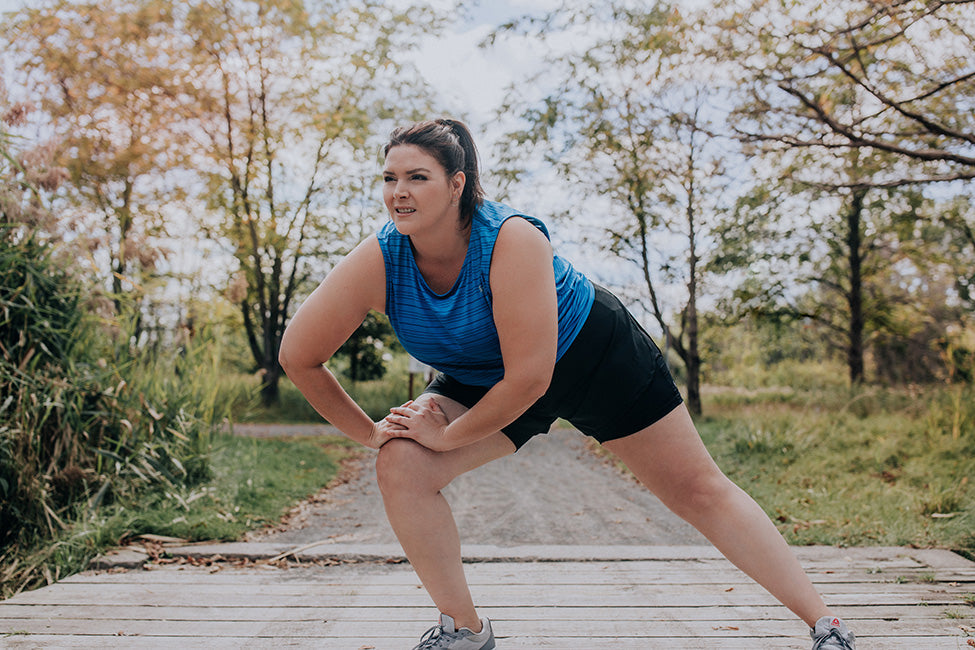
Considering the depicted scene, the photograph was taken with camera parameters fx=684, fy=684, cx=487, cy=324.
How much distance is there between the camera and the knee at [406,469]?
5.31 feet

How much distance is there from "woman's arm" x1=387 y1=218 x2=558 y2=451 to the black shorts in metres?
0.18

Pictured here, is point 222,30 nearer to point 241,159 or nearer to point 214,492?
point 241,159

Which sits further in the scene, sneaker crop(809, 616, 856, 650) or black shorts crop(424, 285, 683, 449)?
black shorts crop(424, 285, 683, 449)

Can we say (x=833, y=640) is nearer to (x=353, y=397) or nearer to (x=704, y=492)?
(x=704, y=492)

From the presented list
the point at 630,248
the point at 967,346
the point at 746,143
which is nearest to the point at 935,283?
the point at 967,346

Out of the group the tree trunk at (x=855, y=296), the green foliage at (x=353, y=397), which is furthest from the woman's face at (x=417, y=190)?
the tree trunk at (x=855, y=296)

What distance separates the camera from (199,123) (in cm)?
1115

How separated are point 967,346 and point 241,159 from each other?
11.6 metres

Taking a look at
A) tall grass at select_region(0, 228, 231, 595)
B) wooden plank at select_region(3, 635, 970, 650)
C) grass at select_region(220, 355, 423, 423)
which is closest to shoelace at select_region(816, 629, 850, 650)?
wooden plank at select_region(3, 635, 970, 650)

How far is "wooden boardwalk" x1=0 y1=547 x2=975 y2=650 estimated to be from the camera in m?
Answer: 1.95

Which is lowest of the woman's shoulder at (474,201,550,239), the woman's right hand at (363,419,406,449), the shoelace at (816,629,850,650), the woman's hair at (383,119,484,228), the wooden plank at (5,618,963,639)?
the wooden plank at (5,618,963,639)

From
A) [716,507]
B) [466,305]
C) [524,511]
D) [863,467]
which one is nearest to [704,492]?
[716,507]

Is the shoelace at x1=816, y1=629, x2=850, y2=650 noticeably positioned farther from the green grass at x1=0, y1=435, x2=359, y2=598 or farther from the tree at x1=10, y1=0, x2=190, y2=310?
the tree at x1=10, y1=0, x2=190, y2=310

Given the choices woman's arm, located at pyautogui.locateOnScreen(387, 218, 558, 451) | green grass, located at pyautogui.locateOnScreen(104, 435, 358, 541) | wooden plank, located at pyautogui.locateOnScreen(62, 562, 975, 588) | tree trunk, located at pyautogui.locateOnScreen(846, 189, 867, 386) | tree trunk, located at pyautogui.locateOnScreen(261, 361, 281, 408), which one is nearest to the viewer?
woman's arm, located at pyautogui.locateOnScreen(387, 218, 558, 451)
